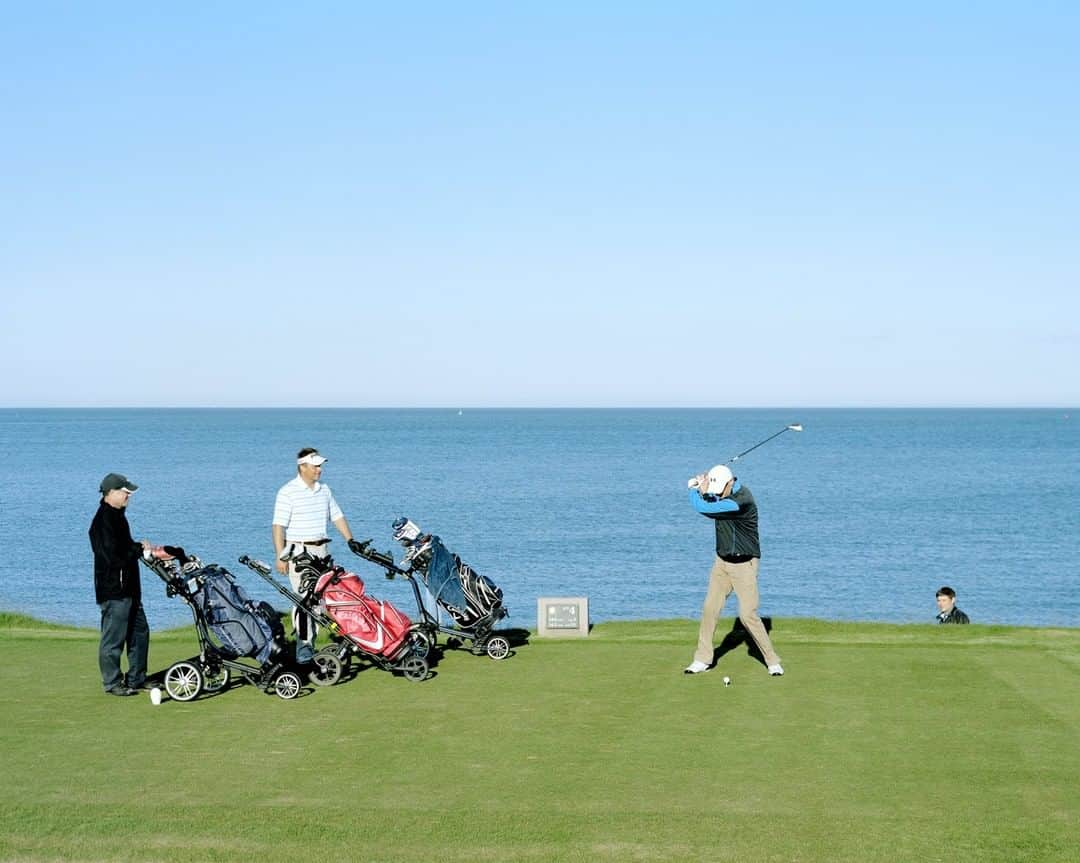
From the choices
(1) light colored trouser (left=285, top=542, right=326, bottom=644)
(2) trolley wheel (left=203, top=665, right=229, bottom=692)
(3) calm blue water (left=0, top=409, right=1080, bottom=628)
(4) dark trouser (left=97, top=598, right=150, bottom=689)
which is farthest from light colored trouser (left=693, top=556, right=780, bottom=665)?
(3) calm blue water (left=0, top=409, right=1080, bottom=628)

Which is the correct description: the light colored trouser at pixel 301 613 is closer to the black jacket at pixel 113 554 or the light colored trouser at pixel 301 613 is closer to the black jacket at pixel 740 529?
the black jacket at pixel 113 554

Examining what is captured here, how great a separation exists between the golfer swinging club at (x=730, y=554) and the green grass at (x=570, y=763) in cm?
33

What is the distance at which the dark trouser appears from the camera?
11.1m

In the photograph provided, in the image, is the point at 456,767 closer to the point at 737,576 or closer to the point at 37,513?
the point at 737,576

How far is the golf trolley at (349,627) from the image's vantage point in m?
11.7

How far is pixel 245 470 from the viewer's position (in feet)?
307

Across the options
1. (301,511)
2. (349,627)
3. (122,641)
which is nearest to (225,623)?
(122,641)

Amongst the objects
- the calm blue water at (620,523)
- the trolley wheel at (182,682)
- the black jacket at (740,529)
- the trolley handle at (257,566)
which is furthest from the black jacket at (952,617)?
the calm blue water at (620,523)

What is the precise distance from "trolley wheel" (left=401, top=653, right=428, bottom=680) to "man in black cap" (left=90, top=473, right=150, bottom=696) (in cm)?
213

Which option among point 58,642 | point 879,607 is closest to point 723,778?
point 58,642

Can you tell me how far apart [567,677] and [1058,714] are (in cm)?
391

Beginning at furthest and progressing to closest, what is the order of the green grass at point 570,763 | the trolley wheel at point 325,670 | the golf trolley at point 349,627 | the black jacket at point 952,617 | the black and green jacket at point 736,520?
the black jacket at point 952,617 → the black and green jacket at point 736,520 → the golf trolley at point 349,627 → the trolley wheel at point 325,670 → the green grass at point 570,763

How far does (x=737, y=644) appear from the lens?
532 inches

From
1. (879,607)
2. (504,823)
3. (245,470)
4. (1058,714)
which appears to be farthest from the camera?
(245,470)
